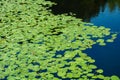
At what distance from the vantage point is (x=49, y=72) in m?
7.75

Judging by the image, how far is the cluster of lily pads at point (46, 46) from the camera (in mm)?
7754

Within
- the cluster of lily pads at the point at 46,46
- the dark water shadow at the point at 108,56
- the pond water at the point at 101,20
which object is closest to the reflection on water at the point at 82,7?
the pond water at the point at 101,20

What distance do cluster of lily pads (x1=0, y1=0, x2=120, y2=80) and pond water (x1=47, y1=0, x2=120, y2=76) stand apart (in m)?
0.37

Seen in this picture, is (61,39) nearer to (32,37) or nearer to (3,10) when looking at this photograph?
(32,37)

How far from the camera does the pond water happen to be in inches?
344

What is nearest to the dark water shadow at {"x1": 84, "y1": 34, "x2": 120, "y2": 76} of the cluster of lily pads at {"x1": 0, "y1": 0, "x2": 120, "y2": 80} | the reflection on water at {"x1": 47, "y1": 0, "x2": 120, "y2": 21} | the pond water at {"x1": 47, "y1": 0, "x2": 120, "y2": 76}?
the pond water at {"x1": 47, "y1": 0, "x2": 120, "y2": 76}

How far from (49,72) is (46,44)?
2364 mm

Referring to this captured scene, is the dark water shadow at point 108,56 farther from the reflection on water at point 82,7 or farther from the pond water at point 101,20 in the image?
the reflection on water at point 82,7

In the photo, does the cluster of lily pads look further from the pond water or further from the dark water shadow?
the pond water

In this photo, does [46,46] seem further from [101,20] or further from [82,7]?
[82,7]

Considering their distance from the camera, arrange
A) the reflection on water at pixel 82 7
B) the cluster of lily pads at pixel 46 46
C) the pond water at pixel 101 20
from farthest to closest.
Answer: the reflection on water at pixel 82 7
the pond water at pixel 101 20
the cluster of lily pads at pixel 46 46

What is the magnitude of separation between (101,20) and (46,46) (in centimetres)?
558

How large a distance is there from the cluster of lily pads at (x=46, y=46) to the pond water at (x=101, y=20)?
0.37 metres

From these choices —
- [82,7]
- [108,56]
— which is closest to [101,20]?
[82,7]
